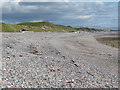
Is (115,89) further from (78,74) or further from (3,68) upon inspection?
(3,68)

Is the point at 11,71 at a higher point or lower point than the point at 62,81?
higher

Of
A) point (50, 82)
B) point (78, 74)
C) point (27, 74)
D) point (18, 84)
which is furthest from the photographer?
point (78, 74)

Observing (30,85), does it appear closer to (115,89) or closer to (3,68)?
(3,68)

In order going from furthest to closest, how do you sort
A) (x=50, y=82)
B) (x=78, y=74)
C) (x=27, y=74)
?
(x=78, y=74), (x=27, y=74), (x=50, y=82)

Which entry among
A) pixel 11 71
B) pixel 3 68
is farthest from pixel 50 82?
pixel 3 68

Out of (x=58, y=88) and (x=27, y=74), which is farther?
(x=27, y=74)

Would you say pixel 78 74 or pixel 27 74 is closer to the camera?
pixel 27 74

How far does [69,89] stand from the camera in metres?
7.61

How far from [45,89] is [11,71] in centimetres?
265

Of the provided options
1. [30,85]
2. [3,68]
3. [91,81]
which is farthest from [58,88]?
[3,68]

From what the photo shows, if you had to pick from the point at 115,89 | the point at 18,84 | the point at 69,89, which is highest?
the point at 18,84

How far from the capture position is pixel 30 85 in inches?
289

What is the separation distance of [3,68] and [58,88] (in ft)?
12.2

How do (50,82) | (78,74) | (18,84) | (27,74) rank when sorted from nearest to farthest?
(18,84) < (50,82) < (27,74) < (78,74)
